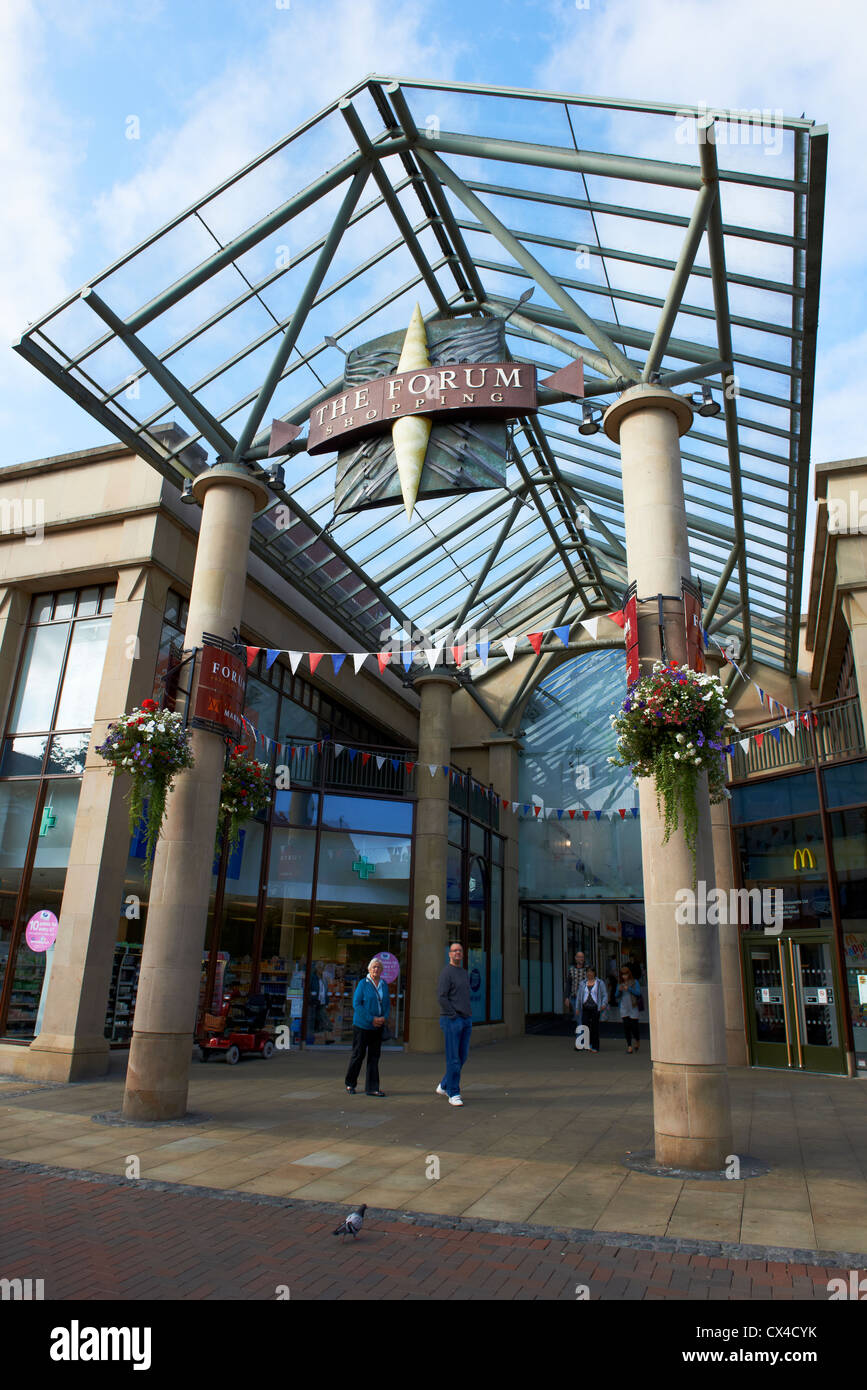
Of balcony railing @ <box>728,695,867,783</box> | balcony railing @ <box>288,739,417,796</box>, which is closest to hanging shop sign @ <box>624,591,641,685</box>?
balcony railing @ <box>728,695,867,783</box>

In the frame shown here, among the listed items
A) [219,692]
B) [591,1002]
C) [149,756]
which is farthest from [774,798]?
[149,756]

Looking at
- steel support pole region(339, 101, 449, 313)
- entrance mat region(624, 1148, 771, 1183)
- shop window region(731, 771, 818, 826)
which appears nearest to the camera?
entrance mat region(624, 1148, 771, 1183)

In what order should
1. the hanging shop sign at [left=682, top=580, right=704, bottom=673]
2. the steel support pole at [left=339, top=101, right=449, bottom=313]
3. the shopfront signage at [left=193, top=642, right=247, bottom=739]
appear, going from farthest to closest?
the steel support pole at [left=339, top=101, right=449, bottom=313]
the shopfront signage at [left=193, top=642, right=247, bottom=739]
the hanging shop sign at [left=682, top=580, right=704, bottom=673]

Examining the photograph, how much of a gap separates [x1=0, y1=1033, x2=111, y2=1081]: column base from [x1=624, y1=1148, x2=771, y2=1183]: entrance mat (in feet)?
23.1

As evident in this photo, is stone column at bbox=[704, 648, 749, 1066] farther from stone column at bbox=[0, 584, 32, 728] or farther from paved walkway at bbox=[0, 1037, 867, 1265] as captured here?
stone column at bbox=[0, 584, 32, 728]

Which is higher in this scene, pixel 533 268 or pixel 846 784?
pixel 533 268

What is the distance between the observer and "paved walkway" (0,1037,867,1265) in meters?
5.41

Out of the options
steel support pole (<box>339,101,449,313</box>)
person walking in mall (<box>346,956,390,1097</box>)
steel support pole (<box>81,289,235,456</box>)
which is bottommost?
→ person walking in mall (<box>346,956,390,1097</box>)

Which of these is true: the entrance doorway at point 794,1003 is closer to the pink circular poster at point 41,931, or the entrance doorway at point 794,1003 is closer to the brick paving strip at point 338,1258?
the brick paving strip at point 338,1258

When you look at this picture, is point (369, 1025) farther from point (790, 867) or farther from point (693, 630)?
point (790, 867)

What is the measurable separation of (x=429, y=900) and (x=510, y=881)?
5.41 meters

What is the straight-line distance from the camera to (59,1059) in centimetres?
1059

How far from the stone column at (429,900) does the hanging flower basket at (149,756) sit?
8691 millimetres
